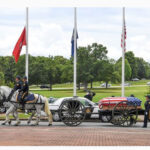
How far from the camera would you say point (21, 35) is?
26.3m

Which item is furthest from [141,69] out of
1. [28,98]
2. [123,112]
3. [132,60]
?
[28,98]

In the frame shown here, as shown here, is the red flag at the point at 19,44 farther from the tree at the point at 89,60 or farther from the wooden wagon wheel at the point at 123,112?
the tree at the point at 89,60

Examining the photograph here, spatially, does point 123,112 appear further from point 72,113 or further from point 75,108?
point 72,113

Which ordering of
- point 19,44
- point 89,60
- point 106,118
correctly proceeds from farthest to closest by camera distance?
point 89,60, point 19,44, point 106,118

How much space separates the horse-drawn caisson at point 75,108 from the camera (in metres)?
18.8

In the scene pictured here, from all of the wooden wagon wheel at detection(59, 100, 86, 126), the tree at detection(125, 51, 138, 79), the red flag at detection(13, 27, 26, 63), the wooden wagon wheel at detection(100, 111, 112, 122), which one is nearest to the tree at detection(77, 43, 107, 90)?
the tree at detection(125, 51, 138, 79)

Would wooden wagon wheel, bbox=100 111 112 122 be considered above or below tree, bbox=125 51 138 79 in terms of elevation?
below

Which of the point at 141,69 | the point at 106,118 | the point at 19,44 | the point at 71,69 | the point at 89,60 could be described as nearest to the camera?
the point at 106,118

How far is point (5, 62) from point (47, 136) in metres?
94.3

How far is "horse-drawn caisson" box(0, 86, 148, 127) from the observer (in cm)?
1883

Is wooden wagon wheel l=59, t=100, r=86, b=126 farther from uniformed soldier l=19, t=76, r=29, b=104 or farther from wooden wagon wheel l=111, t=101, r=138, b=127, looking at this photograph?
uniformed soldier l=19, t=76, r=29, b=104

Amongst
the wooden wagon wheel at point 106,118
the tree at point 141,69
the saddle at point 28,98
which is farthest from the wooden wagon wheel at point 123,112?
the tree at point 141,69

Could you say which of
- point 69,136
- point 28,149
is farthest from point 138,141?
point 28,149

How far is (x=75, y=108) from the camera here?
63.3 feet
